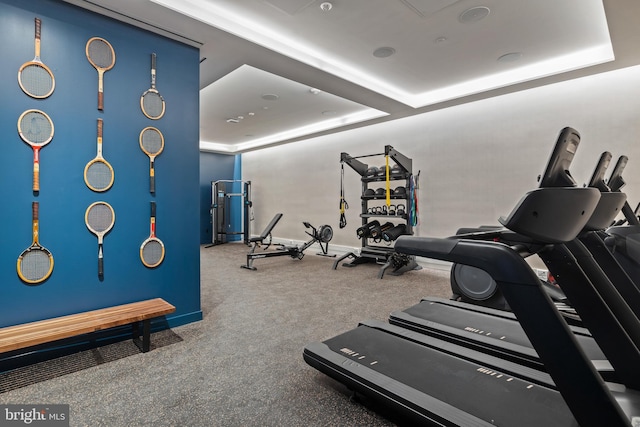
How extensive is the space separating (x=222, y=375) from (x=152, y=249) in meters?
1.41

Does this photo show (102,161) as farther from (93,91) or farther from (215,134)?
(215,134)

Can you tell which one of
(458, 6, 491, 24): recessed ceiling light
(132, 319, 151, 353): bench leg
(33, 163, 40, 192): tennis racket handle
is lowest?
(132, 319, 151, 353): bench leg

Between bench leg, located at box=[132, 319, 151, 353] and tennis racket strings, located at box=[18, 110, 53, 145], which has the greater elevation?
tennis racket strings, located at box=[18, 110, 53, 145]

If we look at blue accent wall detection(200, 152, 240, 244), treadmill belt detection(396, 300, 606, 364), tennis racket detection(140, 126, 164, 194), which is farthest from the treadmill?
blue accent wall detection(200, 152, 240, 244)

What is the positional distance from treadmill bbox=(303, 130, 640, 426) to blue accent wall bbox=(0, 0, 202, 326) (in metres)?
1.82

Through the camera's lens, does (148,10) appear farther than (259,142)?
No

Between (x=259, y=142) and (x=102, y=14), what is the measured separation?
6.58 meters

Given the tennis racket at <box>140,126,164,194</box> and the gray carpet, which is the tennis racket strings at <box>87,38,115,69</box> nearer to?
the tennis racket at <box>140,126,164,194</box>

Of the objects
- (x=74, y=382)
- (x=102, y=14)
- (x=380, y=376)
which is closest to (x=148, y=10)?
(x=102, y=14)

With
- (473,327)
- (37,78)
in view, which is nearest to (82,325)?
(37,78)

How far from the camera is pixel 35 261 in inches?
95.8

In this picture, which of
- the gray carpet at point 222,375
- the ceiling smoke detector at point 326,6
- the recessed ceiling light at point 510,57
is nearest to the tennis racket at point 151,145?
the gray carpet at point 222,375

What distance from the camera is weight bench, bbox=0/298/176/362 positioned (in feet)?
6.86

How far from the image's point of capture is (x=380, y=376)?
6.00 ft
